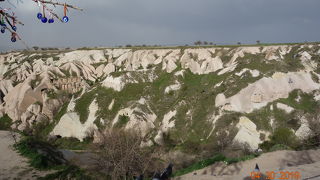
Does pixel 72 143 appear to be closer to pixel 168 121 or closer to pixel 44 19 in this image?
pixel 168 121

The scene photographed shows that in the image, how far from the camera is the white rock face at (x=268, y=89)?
38.7m

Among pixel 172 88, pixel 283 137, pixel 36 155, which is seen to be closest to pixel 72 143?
pixel 172 88

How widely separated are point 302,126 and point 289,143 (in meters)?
3.63

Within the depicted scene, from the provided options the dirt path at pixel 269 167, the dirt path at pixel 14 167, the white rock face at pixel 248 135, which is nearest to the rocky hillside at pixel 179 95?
the white rock face at pixel 248 135

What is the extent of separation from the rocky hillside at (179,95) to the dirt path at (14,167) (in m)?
17.6

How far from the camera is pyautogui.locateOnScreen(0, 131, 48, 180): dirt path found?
19891 mm

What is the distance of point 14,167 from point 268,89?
106 feet

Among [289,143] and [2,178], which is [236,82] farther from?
[2,178]

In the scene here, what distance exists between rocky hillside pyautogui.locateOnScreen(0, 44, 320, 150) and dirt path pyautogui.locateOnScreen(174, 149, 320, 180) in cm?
1618

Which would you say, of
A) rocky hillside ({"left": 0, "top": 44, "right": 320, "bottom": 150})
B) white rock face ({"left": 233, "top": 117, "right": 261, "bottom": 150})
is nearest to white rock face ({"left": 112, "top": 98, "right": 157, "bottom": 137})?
rocky hillside ({"left": 0, "top": 44, "right": 320, "bottom": 150})

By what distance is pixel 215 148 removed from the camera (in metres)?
33.6

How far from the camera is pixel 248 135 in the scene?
33969 millimetres

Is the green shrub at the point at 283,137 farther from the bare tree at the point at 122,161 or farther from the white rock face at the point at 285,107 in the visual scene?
the bare tree at the point at 122,161

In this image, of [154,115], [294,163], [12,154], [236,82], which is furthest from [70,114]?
[294,163]
